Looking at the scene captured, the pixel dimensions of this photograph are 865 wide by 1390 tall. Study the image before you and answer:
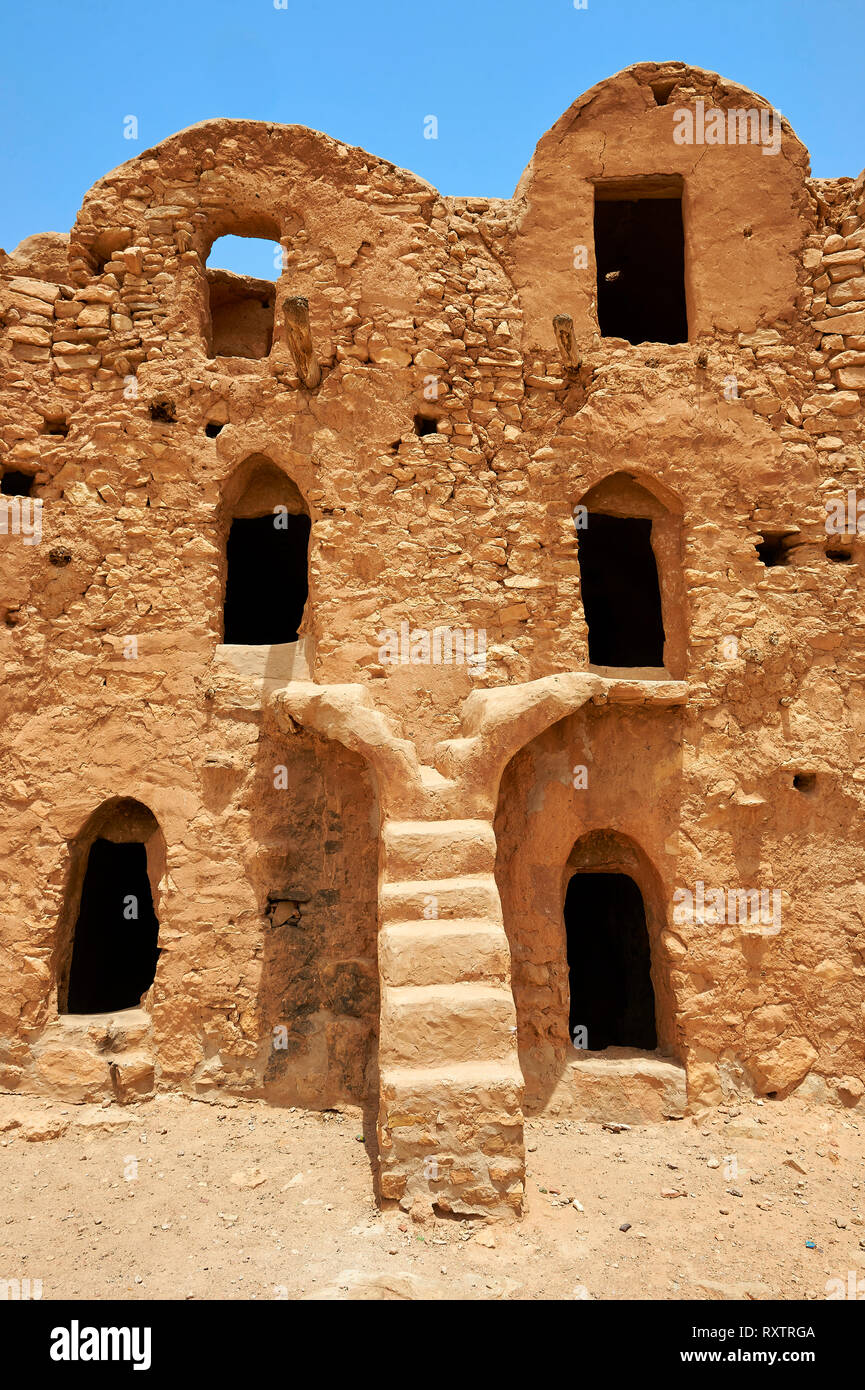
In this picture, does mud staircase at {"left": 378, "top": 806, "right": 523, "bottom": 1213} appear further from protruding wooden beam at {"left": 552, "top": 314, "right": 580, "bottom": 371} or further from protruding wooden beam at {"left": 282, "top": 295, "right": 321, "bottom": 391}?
protruding wooden beam at {"left": 552, "top": 314, "right": 580, "bottom": 371}

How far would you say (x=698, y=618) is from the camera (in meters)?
6.74

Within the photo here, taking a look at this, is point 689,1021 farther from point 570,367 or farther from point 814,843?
point 570,367

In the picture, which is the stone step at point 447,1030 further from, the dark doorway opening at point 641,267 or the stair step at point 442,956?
the dark doorway opening at point 641,267

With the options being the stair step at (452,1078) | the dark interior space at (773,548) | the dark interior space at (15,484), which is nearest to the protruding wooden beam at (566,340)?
the dark interior space at (773,548)

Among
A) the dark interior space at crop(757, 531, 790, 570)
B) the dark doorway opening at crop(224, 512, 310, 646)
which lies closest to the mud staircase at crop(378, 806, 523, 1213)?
the dark interior space at crop(757, 531, 790, 570)

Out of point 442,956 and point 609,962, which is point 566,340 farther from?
point 609,962

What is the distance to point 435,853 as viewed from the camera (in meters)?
5.43

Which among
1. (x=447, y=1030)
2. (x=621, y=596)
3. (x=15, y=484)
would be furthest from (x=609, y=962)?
(x=15, y=484)

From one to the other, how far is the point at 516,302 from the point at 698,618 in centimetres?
328

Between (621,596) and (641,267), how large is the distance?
12.9 feet

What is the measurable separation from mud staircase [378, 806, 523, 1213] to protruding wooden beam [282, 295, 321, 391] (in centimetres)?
397

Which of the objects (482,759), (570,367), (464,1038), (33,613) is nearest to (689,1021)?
(464,1038)

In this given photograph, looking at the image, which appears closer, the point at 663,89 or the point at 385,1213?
the point at 385,1213

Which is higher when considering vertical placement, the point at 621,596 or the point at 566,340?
the point at 566,340
